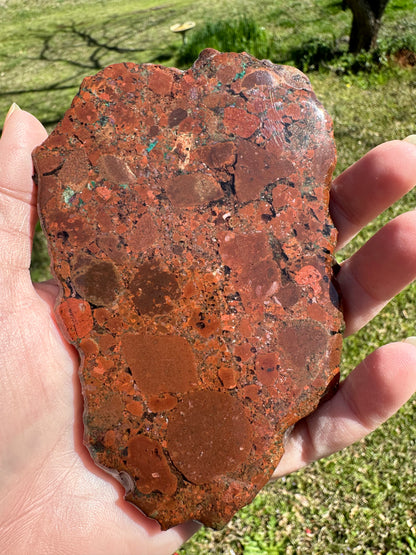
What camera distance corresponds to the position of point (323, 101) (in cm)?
424

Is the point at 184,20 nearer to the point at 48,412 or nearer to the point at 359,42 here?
the point at 359,42

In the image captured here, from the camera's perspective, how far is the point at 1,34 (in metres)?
6.18

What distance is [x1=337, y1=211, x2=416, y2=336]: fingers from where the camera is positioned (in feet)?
5.39

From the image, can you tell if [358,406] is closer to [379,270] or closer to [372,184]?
[379,270]

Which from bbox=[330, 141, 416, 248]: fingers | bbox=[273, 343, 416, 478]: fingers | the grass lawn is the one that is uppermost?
bbox=[330, 141, 416, 248]: fingers

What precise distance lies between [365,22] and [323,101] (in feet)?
2.79

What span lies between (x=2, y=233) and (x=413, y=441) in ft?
7.00

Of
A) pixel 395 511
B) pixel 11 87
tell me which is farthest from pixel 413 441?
pixel 11 87

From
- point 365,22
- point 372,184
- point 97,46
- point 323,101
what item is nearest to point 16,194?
point 372,184

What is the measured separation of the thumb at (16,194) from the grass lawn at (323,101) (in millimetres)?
→ 1505

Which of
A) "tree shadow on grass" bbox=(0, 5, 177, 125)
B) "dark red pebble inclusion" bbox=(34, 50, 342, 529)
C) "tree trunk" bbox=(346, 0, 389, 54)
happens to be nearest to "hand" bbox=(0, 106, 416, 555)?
"dark red pebble inclusion" bbox=(34, 50, 342, 529)

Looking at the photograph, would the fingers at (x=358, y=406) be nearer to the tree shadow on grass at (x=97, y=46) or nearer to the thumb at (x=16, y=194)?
the thumb at (x=16, y=194)

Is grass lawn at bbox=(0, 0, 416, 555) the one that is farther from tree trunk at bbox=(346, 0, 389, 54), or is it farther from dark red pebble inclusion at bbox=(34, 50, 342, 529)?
dark red pebble inclusion at bbox=(34, 50, 342, 529)

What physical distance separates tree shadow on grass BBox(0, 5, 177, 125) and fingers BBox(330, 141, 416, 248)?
389 cm
